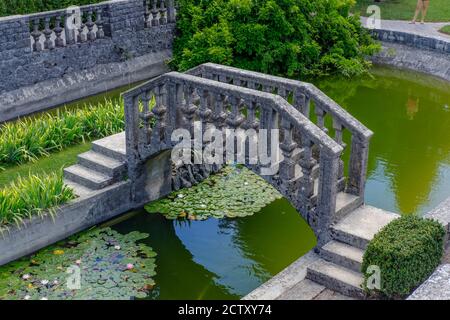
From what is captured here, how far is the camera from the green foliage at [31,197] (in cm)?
901

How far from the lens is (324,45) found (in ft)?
57.3

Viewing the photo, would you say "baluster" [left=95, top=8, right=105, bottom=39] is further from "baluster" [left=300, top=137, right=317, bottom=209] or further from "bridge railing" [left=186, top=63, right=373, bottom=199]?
"baluster" [left=300, top=137, right=317, bottom=209]

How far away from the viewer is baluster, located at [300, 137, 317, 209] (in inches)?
327

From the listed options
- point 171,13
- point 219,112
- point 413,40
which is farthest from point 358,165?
point 413,40

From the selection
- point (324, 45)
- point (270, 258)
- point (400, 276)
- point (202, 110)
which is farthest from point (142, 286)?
point (324, 45)

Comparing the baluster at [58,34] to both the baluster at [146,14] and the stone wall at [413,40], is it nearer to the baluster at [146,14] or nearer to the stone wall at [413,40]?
the baluster at [146,14]

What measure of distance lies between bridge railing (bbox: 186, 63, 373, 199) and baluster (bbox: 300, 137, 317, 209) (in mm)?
618

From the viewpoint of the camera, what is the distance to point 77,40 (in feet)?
49.5

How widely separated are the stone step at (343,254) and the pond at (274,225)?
1.20m

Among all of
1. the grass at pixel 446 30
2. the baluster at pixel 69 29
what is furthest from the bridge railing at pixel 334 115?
the grass at pixel 446 30

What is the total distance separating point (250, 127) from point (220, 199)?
2.21m

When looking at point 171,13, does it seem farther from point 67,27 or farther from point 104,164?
point 104,164

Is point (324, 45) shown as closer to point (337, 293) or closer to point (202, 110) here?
point (202, 110)

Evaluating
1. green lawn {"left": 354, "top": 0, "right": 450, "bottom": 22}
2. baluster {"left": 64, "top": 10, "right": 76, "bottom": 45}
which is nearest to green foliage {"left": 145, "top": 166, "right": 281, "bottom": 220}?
baluster {"left": 64, "top": 10, "right": 76, "bottom": 45}
